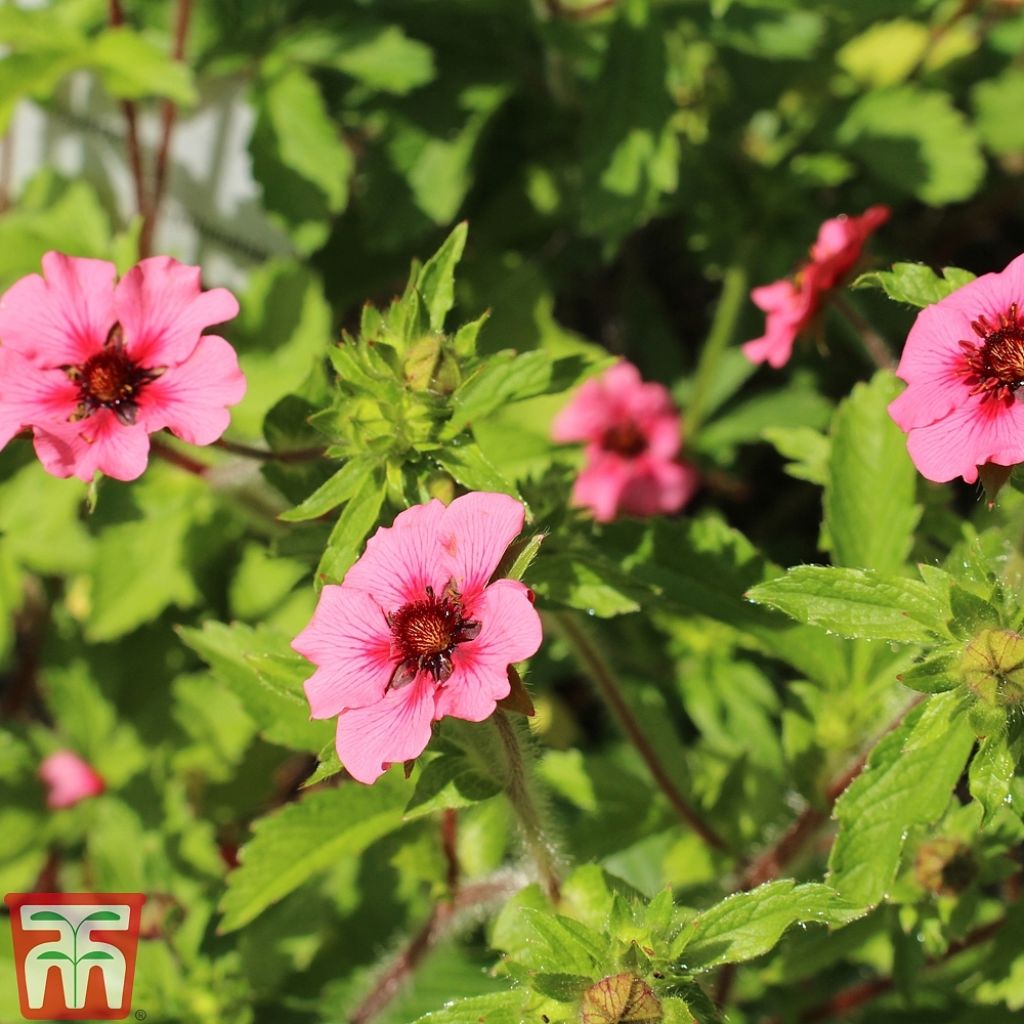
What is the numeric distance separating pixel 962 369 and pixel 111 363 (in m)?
1.49

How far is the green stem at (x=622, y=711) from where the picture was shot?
91.4 inches

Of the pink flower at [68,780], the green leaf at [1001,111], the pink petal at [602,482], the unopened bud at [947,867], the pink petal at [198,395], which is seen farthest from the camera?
the green leaf at [1001,111]

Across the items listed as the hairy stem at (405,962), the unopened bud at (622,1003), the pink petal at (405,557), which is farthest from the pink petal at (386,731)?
the hairy stem at (405,962)

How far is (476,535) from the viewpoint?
171cm

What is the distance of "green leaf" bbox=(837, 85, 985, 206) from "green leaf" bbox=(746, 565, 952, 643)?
197 centimetres

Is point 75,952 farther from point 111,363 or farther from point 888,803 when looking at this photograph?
point 888,803

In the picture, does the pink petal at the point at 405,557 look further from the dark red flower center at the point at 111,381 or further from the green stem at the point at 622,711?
the dark red flower center at the point at 111,381

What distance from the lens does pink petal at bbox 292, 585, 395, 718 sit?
5.61ft

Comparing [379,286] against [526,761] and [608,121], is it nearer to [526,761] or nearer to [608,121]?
[608,121]

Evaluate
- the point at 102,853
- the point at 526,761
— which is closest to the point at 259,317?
the point at 102,853

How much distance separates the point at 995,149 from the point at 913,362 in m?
2.23

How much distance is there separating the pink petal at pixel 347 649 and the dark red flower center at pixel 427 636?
0.07 ft

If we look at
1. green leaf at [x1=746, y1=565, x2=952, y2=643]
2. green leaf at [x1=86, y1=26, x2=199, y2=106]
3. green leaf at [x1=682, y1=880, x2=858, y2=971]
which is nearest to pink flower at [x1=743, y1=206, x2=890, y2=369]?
green leaf at [x1=746, y1=565, x2=952, y2=643]

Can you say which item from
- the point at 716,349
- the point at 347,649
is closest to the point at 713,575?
the point at 347,649
